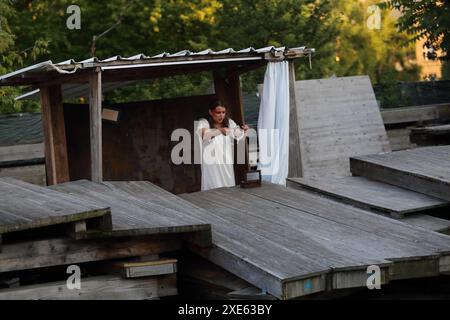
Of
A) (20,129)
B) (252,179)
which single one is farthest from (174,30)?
(252,179)

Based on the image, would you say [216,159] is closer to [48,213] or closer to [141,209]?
[141,209]

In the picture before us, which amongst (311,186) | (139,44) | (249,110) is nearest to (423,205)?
(311,186)

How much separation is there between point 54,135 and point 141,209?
452 cm

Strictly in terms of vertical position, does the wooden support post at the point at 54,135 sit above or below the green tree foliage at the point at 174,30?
below

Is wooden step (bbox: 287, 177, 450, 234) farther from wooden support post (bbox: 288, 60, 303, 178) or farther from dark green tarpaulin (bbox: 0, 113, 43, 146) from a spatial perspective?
dark green tarpaulin (bbox: 0, 113, 43, 146)

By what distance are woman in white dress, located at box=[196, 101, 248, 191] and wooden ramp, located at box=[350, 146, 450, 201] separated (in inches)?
69.0

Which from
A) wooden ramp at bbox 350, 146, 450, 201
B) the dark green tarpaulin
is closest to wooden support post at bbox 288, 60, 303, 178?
wooden ramp at bbox 350, 146, 450, 201

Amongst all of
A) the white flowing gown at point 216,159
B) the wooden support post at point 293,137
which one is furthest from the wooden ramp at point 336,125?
the white flowing gown at point 216,159

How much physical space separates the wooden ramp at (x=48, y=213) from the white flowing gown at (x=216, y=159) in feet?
13.9

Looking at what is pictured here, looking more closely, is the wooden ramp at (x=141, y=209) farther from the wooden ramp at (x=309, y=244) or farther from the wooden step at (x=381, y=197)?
the wooden step at (x=381, y=197)

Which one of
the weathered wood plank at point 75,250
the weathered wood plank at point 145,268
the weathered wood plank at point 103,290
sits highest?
the weathered wood plank at point 75,250

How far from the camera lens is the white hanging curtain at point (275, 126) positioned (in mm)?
16188

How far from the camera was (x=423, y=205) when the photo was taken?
45.0 feet
